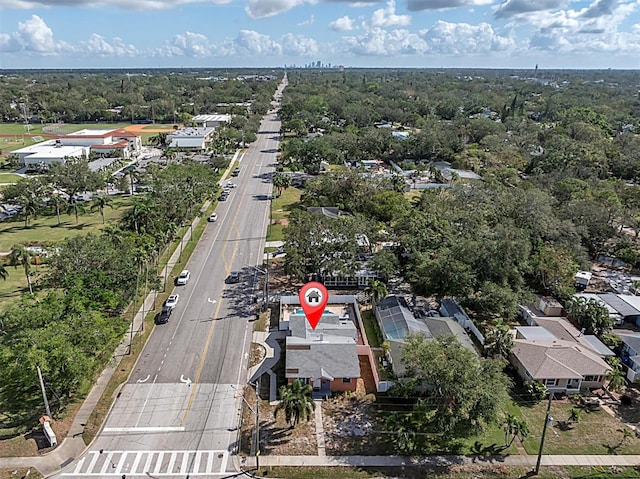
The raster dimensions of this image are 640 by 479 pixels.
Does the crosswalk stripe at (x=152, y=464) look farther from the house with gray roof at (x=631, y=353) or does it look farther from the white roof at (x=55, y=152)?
the white roof at (x=55, y=152)

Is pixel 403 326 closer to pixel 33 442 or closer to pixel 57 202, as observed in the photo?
pixel 33 442

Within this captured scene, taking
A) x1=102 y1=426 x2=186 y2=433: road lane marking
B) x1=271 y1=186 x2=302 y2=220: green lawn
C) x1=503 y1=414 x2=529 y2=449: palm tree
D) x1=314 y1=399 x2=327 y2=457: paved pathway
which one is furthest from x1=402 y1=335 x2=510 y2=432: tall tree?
x1=271 y1=186 x2=302 y2=220: green lawn

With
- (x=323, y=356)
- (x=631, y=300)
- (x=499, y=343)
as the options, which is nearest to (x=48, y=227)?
(x=323, y=356)

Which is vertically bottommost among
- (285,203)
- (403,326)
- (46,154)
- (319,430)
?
(285,203)

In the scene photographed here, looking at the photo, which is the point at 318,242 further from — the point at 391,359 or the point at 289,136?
the point at 289,136

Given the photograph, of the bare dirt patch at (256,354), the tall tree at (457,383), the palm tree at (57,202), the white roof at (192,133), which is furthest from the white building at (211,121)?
the tall tree at (457,383)

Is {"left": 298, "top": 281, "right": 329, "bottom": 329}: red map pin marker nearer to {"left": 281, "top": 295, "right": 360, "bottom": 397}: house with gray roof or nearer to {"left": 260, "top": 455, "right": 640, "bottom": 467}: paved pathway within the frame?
{"left": 281, "top": 295, "right": 360, "bottom": 397}: house with gray roof

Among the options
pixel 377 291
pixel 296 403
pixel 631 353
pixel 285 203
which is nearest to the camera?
pixel 296 403
